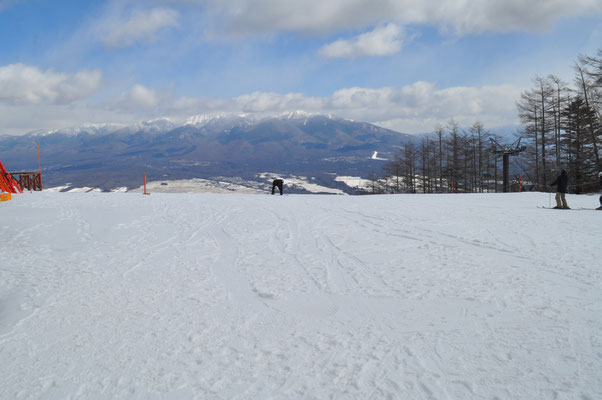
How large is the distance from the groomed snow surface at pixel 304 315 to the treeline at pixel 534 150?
23108 millimetres

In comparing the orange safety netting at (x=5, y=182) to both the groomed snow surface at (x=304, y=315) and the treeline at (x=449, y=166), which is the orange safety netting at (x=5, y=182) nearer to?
the groomed snow surface at (x=304, y=315)

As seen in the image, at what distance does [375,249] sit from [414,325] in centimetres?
399

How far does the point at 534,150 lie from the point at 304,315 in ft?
154

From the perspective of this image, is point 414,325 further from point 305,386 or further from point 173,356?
point 173,356

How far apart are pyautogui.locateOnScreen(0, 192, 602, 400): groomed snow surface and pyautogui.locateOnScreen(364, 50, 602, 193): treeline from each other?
23108 mm

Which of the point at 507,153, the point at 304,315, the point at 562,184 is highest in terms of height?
the point at 507,153

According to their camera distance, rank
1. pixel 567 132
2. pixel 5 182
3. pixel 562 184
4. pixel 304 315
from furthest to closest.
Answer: pixel 567 132 < pixel 5 182 < pixel 562 184 < pixel 304 315

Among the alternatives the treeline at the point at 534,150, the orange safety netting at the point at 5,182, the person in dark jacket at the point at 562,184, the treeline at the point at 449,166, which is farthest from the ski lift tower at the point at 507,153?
the orange safety netting at the point at 5,182

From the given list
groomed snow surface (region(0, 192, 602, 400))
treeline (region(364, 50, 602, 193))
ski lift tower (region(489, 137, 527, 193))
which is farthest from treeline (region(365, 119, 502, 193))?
groomed snow surface (region(0, 192, 602, 400))

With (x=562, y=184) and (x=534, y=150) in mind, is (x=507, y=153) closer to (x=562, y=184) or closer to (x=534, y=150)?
(x=534, y=150)

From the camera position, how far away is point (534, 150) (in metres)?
42.4

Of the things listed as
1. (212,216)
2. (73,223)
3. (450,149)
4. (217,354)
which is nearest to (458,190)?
(450,149)

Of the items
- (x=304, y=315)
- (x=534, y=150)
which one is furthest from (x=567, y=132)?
(x=304, y=315)

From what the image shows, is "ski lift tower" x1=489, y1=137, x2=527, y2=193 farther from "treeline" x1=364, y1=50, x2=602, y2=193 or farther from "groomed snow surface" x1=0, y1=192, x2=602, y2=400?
"groomed snow surface" x1=0, y1=192, x2=602, y2=400
